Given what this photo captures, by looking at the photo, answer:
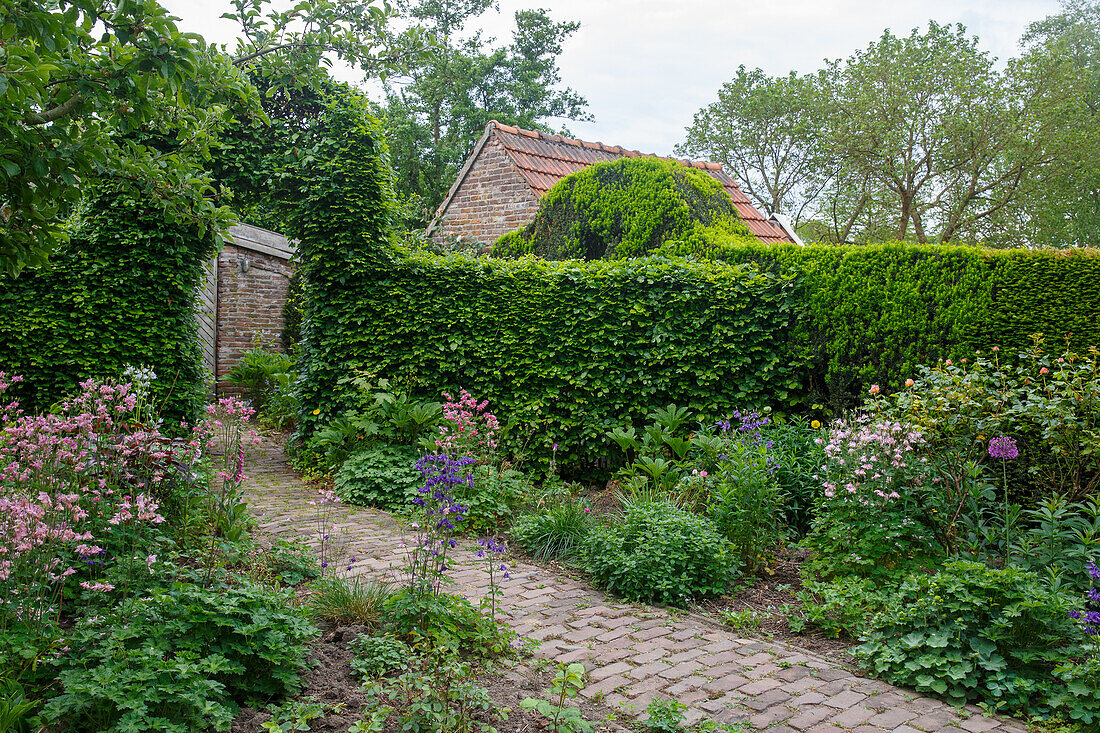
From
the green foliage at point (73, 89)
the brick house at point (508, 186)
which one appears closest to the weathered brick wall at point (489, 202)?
the brick house at point (508, 186)

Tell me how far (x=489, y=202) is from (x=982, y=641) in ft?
35.6

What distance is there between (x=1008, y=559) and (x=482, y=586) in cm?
331

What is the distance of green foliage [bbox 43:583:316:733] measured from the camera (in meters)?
2.56

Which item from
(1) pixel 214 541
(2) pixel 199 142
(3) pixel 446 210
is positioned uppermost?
(3) pixel 446 210

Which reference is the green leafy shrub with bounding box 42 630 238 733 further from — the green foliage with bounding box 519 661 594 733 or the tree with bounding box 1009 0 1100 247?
the tree with bounding box 1009 0 1100 247

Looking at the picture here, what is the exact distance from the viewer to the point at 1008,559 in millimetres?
4332

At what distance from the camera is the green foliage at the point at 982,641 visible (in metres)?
3.49

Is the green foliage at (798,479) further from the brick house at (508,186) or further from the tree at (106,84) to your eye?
the brick house at (508,186)

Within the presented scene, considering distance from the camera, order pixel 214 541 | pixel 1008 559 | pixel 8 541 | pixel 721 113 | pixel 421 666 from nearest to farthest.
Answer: pixel 8 541 → pixel 421 666 → pixel 214 541 → pixel 1008 559 → pixel 721 113

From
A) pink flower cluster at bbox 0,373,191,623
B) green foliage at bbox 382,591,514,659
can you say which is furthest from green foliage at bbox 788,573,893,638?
pink flower cluster at bbox 0,373,191,623

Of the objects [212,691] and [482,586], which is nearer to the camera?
[212,691]

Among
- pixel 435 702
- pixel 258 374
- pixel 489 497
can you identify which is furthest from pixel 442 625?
pixel 258 374

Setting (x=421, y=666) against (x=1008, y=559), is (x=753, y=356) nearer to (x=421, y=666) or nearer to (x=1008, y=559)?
(x=1008, y=559)

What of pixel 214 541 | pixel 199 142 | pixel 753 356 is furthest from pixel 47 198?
pixel 753 356
